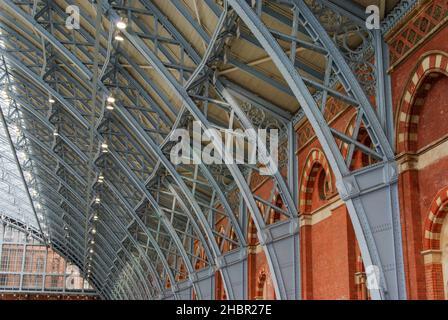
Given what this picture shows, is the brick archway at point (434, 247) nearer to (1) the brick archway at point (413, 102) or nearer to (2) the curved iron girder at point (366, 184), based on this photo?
(2) the curved iron girder at point (366, 184)

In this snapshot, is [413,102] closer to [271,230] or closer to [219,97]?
[271,230]

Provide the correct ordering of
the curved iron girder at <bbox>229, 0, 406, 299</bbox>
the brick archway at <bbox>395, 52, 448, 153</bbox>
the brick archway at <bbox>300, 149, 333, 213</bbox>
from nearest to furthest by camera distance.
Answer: the brick archway at <bbox>395, 52, 448, 153</bbox> → the curved iron girder at <bbox>229, 0, 406, 299</bbox> → the brick archway at <bbox>300, 149, 333, 213</bbox>

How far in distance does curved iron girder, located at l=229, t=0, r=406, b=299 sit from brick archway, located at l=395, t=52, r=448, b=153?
16.2 inches

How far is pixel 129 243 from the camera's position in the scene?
42656 mm

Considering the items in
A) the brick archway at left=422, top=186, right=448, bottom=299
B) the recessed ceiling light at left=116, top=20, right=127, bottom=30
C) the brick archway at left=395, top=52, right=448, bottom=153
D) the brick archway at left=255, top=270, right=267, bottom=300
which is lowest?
the brick archway at left=422, top=186, right=448, bottom=299

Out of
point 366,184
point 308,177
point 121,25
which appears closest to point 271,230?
point 308,177

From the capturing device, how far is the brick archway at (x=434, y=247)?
12.2 meters

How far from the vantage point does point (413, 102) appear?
43.0ft

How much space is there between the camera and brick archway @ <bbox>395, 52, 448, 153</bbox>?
41.5 feet

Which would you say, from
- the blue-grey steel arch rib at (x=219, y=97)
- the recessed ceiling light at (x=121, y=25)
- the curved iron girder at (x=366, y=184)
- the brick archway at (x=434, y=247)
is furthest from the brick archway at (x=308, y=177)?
the recessed ceiling light at (x=121, y=25)

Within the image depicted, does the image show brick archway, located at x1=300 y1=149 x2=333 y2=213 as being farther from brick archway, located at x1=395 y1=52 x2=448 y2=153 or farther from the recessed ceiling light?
A: the recessed ceiling light

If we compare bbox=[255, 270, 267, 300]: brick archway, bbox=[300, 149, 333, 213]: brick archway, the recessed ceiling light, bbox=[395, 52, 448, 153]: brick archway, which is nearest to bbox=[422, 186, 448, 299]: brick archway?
bbox=[395, 52, 448, 153]: brick archway

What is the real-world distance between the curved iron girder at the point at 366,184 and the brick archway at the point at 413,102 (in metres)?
0.41
